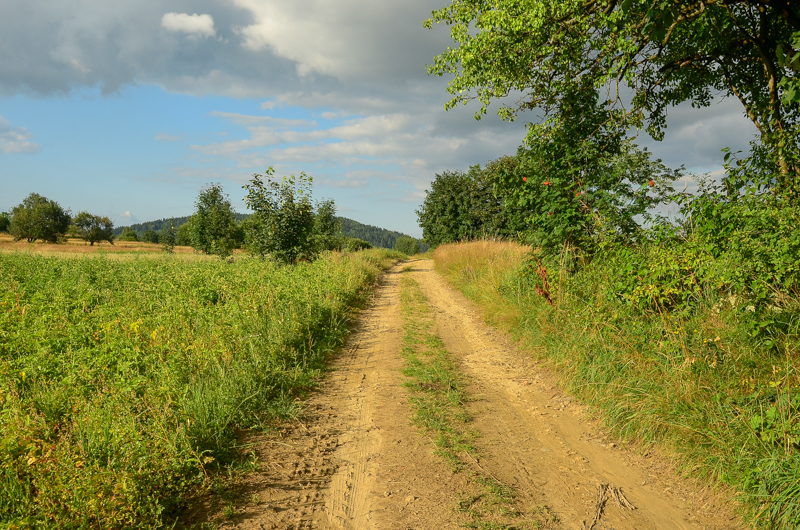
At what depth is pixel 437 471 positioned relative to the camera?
353 cm

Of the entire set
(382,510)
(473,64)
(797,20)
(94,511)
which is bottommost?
(382,510)

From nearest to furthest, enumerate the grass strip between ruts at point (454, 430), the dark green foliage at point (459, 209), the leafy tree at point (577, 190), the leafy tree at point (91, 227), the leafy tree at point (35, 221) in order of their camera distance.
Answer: the grass strip between ruts at point (454, 430), the leafy tree at point (577, 190), the dark green foliage at point (459, 209), the leafy tree at point (35, 221), the leafy tree at point (91, 227)

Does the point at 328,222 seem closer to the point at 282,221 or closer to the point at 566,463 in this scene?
the point at 282,221

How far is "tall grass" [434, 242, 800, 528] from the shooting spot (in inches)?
119

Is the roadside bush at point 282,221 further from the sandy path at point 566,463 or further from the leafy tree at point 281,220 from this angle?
the sandy path at point 566,463

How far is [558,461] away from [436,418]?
4.33 ft

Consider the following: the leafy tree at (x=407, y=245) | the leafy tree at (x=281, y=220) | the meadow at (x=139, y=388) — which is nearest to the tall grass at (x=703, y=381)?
the meadow at (x=139, y=388)

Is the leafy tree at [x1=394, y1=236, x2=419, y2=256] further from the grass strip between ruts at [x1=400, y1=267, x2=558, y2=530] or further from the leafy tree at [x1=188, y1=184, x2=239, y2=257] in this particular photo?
the grass strip between ruts at [x1=400, y1=267, x2=558, y2=530]

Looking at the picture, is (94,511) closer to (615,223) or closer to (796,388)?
(796,388)

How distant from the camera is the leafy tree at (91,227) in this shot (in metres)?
85.5

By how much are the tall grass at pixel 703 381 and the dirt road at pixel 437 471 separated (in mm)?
270

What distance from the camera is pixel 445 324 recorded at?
9.13 metres

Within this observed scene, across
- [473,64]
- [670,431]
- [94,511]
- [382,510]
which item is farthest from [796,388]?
[473,64]

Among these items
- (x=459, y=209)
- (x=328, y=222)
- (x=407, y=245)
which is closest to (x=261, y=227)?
(x=328, y=222)
